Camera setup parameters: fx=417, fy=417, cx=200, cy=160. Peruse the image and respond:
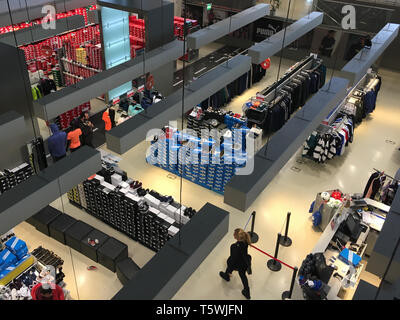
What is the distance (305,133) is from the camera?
4887 millimetres

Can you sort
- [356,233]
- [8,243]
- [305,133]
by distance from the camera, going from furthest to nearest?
[356,233], [8,243], [305,133]

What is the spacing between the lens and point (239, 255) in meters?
6.55

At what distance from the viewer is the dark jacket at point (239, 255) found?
21.3ft

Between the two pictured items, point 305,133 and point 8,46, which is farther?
point 8,46

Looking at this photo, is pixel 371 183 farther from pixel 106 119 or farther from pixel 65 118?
pixel 65 118

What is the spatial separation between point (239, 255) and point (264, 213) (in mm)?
2379

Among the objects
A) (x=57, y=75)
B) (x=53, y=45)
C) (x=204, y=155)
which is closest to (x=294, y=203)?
(x=204, y=155)

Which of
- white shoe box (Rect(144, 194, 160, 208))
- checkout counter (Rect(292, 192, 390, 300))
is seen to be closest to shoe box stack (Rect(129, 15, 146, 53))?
white shoe box (Rect(144, 194, 160, 208))

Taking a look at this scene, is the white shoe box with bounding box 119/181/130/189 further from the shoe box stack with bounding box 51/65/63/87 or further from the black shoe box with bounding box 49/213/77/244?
the shoe box stack with bounding box 51/65/63/87

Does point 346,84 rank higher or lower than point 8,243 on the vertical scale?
higher

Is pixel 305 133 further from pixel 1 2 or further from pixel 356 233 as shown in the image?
pixel 1 2

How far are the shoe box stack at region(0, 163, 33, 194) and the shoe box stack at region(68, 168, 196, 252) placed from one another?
1193 mm
